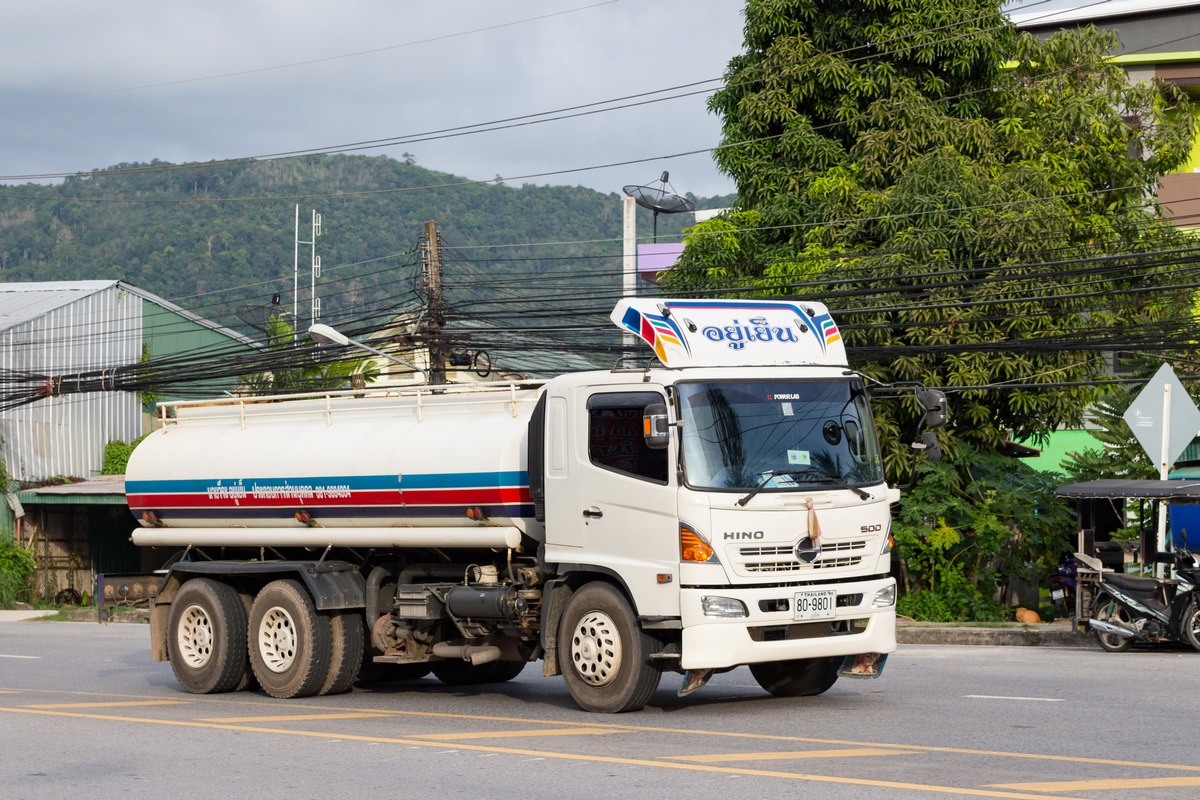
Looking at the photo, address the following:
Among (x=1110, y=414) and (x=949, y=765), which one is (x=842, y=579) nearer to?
(x=949, y=765)

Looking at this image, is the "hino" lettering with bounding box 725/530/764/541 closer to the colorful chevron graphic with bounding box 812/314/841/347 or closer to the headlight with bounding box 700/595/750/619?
the headlight with bounding box 700/595/750/619

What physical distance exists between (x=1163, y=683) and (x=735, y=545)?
452cm

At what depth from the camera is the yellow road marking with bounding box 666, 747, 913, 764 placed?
895cm

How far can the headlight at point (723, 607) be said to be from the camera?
10.6 m

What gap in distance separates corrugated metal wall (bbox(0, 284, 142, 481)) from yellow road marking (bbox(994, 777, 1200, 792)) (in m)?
32.3

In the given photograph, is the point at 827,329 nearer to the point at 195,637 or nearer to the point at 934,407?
the point at 934,407

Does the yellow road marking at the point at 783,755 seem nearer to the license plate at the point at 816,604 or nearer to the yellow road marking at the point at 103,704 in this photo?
the license plate at the point at 816,604

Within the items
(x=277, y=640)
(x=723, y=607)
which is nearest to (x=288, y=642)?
(x=277, y=640)

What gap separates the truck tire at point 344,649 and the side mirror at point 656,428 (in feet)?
12.5

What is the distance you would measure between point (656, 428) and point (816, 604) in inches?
67.0

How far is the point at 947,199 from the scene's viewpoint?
23.4 metres

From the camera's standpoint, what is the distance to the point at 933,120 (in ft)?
82.9

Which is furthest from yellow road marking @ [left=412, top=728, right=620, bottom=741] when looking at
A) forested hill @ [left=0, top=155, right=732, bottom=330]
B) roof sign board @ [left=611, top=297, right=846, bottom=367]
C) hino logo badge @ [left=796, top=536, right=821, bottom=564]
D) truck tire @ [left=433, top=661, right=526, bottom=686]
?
forested hill @ [left=0, top=155, right=732, bottom=330]

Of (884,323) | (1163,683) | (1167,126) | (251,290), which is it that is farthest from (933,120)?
(251,290)
